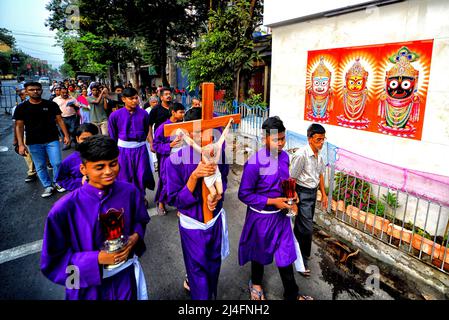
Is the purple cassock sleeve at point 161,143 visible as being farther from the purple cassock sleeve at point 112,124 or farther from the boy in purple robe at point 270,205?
the boy in purple robe at point 270,205

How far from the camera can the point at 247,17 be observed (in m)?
9.58

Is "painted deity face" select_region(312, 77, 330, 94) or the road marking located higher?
"painted deity face" select_region(312, 77, 330, 94)

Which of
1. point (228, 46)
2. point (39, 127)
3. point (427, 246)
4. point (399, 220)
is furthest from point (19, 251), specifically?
point (228, 46)

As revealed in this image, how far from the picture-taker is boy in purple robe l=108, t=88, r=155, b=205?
14.8 feet

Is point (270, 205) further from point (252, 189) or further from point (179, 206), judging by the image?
point (179, 206)

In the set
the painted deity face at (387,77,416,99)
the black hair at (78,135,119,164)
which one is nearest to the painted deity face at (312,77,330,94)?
the painted deity face at (387,77,416,99)

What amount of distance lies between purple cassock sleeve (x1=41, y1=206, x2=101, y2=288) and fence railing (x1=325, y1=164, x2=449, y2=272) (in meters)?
3.28

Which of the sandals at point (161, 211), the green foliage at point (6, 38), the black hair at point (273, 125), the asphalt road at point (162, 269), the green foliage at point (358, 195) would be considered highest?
the green foliage at point (6, 38)

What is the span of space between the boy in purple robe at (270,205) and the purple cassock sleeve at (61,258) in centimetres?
143

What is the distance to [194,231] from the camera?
8.13 ft

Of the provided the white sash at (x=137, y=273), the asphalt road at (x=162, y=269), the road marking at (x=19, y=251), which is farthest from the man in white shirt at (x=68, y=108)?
the white sash at (x=137, y=273)

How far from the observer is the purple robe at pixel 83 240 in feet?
5.78

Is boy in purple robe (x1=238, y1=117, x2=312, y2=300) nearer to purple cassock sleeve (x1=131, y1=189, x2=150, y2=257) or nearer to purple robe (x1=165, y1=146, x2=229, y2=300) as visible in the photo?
purple robe (x1=165, y1=146, x2=229, y2=300)

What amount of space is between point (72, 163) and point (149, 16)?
41.1 feet
